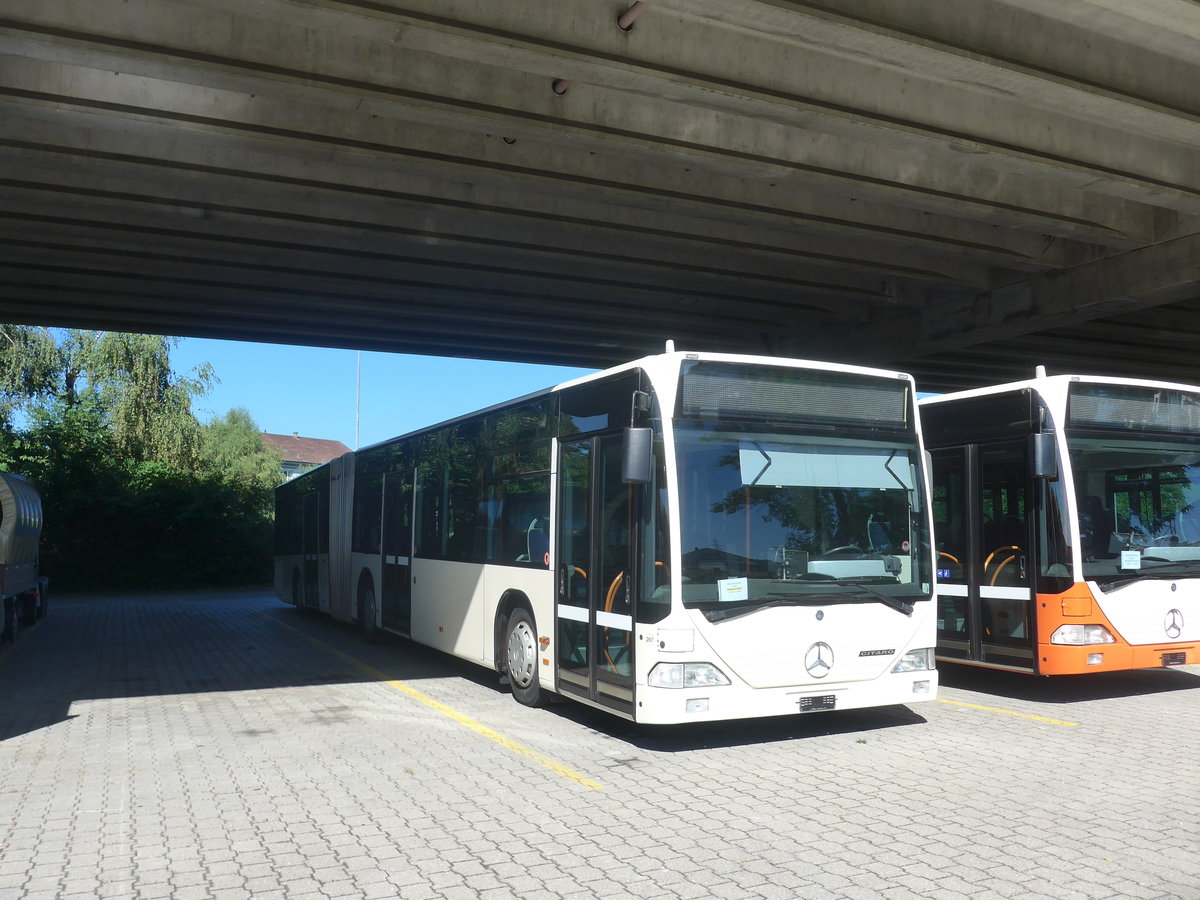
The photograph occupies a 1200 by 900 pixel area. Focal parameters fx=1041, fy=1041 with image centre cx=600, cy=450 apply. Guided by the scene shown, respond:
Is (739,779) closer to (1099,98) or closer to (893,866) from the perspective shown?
(893,866)

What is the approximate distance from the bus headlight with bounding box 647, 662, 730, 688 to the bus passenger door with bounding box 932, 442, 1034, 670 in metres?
3.97

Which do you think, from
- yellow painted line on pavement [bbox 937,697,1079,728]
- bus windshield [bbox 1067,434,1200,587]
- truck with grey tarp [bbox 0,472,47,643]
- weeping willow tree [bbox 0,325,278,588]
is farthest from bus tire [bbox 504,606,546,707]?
weeping willow tree [bbox 0,325,278,588]

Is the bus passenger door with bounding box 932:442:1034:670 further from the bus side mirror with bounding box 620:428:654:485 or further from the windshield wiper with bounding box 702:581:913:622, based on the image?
the bus side mirror with bounding box 620:428:654:485

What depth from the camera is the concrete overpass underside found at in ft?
29.5

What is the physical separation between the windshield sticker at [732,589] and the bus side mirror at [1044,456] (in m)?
3.38

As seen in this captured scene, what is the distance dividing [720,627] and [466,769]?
6.91ft

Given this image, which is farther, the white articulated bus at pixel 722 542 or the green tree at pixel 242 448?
the green tree at pixel 242 448

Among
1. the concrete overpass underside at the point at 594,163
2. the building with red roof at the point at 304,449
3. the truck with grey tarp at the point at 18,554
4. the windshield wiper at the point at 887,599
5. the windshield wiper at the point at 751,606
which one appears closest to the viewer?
the windshield wiper at the point at 751,606

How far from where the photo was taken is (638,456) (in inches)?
296

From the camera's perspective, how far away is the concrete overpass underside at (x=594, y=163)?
8984 millimetres

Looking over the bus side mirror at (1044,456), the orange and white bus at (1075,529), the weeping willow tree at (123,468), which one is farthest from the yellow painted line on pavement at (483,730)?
the weeping willow tree at (123,468)

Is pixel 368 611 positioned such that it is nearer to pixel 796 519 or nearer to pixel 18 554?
pixel 18 554

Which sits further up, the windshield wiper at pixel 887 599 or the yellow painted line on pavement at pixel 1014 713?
the windshield wiper at pixel 887 599

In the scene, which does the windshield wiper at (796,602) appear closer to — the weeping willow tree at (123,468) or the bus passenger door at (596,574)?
the bus passenger door at (596,574)
